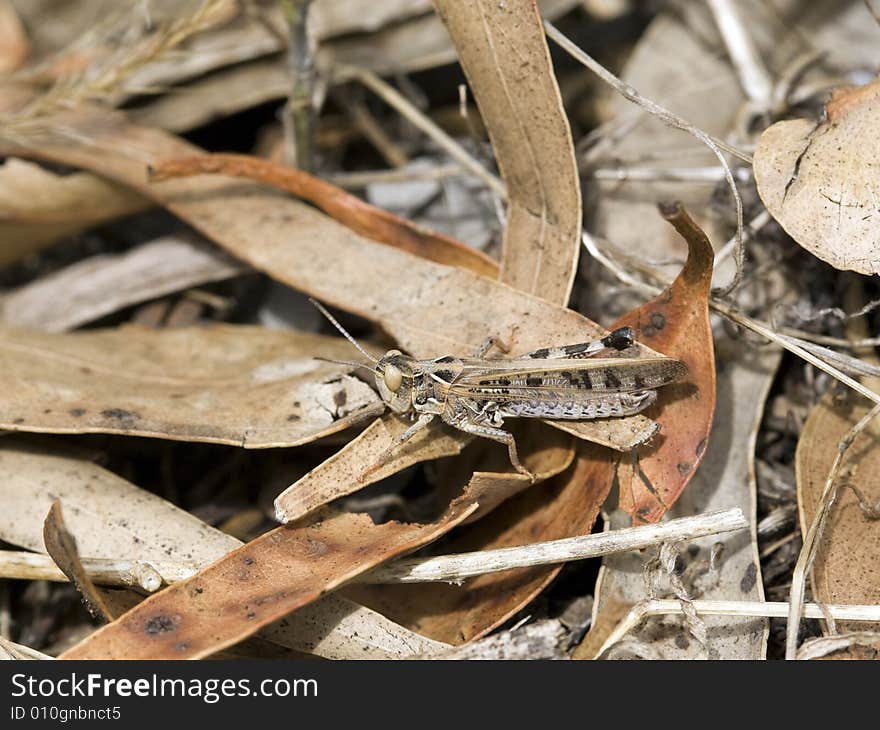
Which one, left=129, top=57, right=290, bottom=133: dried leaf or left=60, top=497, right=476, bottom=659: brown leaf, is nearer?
left=60, top=497, right=476, bottom=659: brown leaf

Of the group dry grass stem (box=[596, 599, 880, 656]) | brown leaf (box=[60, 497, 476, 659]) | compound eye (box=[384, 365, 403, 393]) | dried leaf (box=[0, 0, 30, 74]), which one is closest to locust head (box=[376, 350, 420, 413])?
compound eye (box=[384, 365, 403, 393])

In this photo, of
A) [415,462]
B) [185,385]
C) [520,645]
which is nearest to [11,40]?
[185,385]

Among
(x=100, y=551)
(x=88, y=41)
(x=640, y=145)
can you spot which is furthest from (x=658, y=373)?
(x=88, y=41)

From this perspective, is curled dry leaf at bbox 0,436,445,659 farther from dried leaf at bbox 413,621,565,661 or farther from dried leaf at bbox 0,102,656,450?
dried leaf at bbox 0,102,656,450

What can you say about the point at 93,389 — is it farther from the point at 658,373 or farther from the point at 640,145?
the point at 640,145

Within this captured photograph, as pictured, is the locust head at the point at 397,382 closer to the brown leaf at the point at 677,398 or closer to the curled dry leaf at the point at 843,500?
the brown leaf at the point at 677,398
